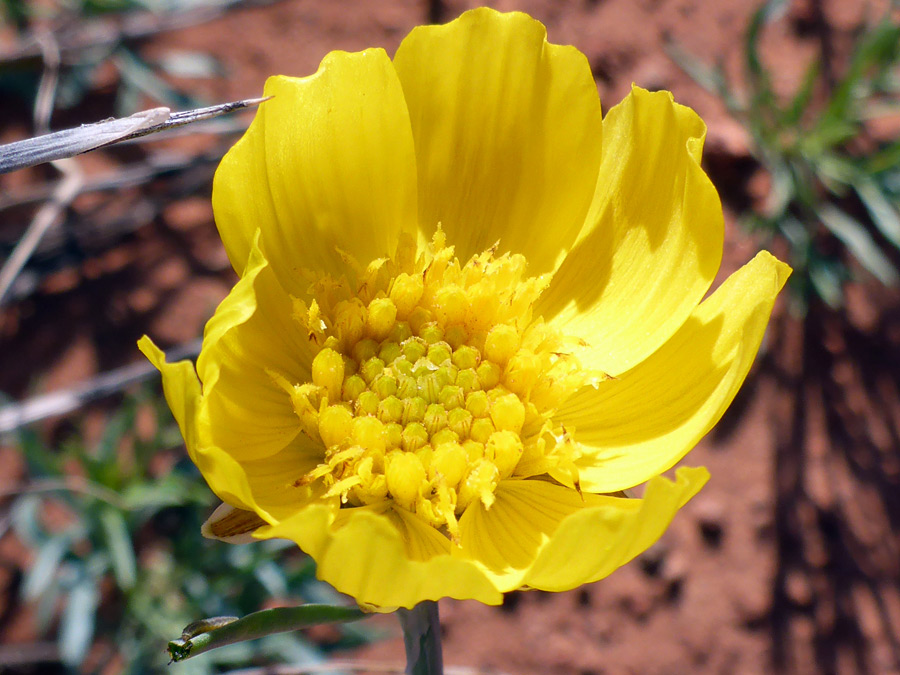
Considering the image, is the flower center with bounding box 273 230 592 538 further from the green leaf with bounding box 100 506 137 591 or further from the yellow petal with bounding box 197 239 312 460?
the green leaf with bounding box 100 506 137 591

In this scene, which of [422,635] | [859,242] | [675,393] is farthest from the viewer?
[859,242]

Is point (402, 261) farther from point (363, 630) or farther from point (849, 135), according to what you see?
point (849, 135)

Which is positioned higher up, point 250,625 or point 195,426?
point 195,426

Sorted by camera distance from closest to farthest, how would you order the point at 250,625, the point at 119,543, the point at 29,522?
1. the point at 250,625
2. the point at 119,543
3. the point at 29,522

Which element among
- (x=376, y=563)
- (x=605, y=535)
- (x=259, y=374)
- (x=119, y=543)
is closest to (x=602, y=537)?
(x=605, y=535)

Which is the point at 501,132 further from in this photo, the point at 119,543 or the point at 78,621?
the point at 78,621

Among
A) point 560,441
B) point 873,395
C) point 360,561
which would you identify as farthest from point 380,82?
point 873,395

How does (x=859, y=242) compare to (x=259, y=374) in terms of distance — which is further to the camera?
(x=859, y=242)
